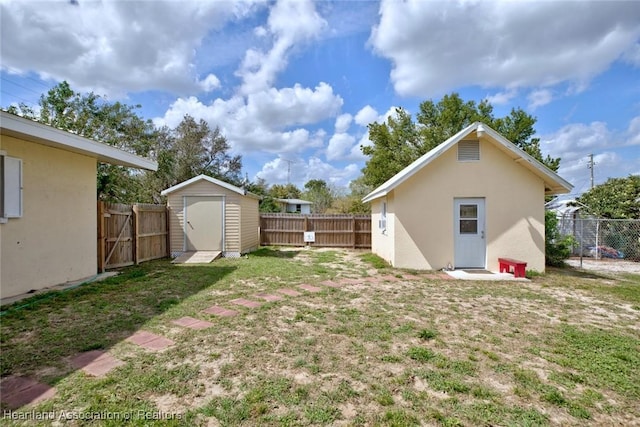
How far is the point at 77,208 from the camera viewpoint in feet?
21.3

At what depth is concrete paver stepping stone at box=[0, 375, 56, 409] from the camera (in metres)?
2.33

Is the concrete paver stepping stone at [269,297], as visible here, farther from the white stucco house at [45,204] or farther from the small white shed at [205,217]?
the small white shed at [205,217]

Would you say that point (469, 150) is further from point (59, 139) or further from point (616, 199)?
point (616, 199)

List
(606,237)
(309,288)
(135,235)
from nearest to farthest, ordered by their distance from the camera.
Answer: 1. (309,288)
2. (135,235)
3. (606,237)

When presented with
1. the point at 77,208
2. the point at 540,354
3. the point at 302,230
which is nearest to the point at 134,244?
the point at 77,208

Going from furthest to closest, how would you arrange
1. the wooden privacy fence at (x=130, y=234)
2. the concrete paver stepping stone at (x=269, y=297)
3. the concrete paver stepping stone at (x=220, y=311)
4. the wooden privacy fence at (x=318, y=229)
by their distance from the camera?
the wooden privacy fence at (x=318, y=229) < the wooden privacy fence at (x=130, y=234) < the concrete paver stepping stone at (x=269, y=297) < the concrete paver stepping stone at (x=220, y=311)

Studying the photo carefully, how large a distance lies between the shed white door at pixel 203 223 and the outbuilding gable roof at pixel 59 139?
3.41 m

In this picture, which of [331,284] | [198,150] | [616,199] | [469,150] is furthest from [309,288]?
[198,150]

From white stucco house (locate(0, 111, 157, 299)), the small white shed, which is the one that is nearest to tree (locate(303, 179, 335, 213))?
the small white shed

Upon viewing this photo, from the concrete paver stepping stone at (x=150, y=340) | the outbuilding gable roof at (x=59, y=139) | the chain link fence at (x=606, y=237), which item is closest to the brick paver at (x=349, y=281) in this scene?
the concrete paver stepping stone at (x=150, y=340)

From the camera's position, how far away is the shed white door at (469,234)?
27.9ft

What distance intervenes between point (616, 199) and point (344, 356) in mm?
16616

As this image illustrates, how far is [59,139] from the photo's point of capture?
541 cm

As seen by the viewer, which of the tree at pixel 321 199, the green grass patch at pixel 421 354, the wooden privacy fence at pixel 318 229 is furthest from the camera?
the tree at pixel 321 199
